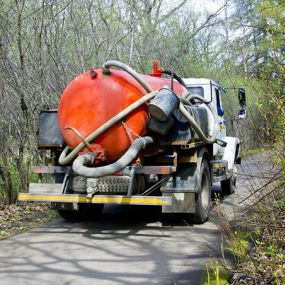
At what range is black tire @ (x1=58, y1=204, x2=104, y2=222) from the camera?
865 cm

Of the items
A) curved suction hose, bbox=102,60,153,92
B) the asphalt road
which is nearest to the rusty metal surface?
→ the asphalt road

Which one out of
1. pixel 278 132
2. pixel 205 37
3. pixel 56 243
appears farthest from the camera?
pixel 205 37

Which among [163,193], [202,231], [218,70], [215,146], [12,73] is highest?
[218,70]

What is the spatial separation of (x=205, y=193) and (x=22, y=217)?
11.0 ft

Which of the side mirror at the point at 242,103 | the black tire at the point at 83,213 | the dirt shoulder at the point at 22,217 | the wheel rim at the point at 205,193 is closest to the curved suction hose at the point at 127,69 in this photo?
the wheel rim at the point at 205,193

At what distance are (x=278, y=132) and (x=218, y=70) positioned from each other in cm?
1501

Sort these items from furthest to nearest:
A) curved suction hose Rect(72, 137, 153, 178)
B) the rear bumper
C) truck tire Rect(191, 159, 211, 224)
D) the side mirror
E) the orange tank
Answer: the side mirror < truck tire Rect(191, 159, 211, 224) < the orange tank < the rear bumper < curved suction hose Rect(72, 137, 153, 178)

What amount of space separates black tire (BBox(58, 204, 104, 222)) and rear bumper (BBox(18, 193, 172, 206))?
1394 millimetres

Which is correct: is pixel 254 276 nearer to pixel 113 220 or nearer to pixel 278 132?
pixel 278 132

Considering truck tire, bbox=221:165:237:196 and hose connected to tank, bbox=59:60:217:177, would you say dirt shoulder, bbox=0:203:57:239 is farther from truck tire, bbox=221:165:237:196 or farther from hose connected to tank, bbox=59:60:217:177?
truck tire, bbox=221:165:237:196

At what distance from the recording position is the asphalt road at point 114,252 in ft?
17.5

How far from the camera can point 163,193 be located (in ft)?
25.1

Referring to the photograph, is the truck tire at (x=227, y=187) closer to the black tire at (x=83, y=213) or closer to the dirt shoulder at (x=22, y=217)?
the black tire at (x=83, y=213)

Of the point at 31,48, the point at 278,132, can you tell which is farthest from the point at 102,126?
the point at 31,48
